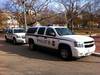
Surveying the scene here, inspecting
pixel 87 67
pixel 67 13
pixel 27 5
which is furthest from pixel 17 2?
pixel 87 67

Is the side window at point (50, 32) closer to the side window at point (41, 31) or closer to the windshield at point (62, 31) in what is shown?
the windshield at point (62, 31)

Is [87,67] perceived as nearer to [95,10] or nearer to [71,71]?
[71,71]

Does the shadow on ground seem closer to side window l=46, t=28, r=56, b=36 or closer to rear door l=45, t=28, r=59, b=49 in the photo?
rear door l=45, t=28, r=59, b=49

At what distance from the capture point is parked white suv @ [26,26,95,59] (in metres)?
12.2

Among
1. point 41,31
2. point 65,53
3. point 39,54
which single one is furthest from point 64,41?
point 41,31

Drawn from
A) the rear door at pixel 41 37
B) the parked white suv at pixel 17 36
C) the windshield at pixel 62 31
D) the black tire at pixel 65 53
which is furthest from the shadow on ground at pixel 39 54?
the parked white suv at pixel 17 36

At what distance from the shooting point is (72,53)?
12.4 metres

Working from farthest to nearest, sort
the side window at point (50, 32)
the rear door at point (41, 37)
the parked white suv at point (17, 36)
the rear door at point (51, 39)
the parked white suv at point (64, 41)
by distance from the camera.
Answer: the parked white suv at point (17, 36) < the rear door at point (41, 37) < the side window at point (50, 32) < the rear door at point (51, 39) < the parked white suv at point (64, 41)

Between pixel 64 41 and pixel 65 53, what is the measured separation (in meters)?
0.66

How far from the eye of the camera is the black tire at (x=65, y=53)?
41.2ft

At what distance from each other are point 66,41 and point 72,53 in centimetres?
76

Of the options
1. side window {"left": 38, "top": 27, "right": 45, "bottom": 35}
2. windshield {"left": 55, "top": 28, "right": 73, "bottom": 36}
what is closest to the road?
windshield {"left": 55, "top": 28, "right": 73, "bottom": 36}

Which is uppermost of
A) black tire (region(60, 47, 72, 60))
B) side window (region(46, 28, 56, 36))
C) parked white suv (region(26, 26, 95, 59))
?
side window (region(46, 28, 56, 36))

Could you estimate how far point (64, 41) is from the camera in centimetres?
1282
